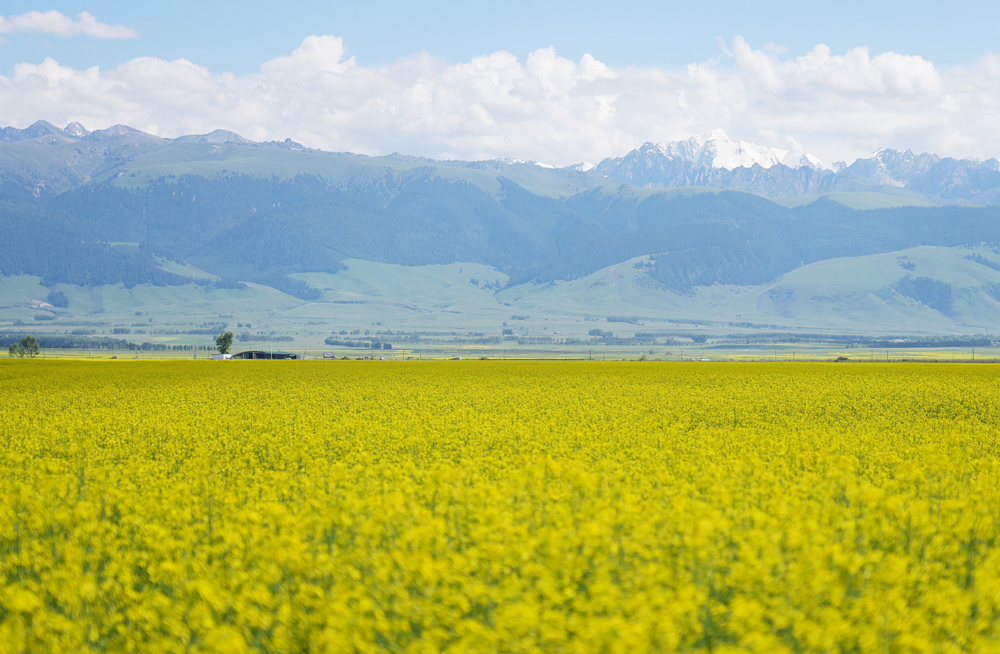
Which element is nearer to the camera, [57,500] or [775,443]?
[57,500]

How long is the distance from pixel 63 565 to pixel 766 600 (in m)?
9.11

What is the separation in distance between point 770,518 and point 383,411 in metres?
20.9

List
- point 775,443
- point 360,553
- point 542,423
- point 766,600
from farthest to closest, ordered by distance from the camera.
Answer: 1. point 542,423
2. point 775,443
3. point 360,553
4. point 766,600

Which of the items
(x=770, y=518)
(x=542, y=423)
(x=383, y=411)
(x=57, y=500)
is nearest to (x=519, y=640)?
(x=770, y=518)

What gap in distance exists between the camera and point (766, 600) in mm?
9164

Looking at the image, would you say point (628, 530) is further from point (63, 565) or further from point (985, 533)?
point (63, 565)

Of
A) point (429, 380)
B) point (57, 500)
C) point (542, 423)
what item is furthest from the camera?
point (429, 380)

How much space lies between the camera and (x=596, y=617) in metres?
8.84

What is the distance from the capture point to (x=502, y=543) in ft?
36.1

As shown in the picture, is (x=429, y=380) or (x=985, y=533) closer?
(x=985, y=533)

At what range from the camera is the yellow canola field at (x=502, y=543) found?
891cm

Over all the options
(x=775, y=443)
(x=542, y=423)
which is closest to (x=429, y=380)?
(x=542, y=423)

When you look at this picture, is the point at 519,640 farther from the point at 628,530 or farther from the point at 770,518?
the point at 770,518

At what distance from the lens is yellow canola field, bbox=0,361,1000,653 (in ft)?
29.2
